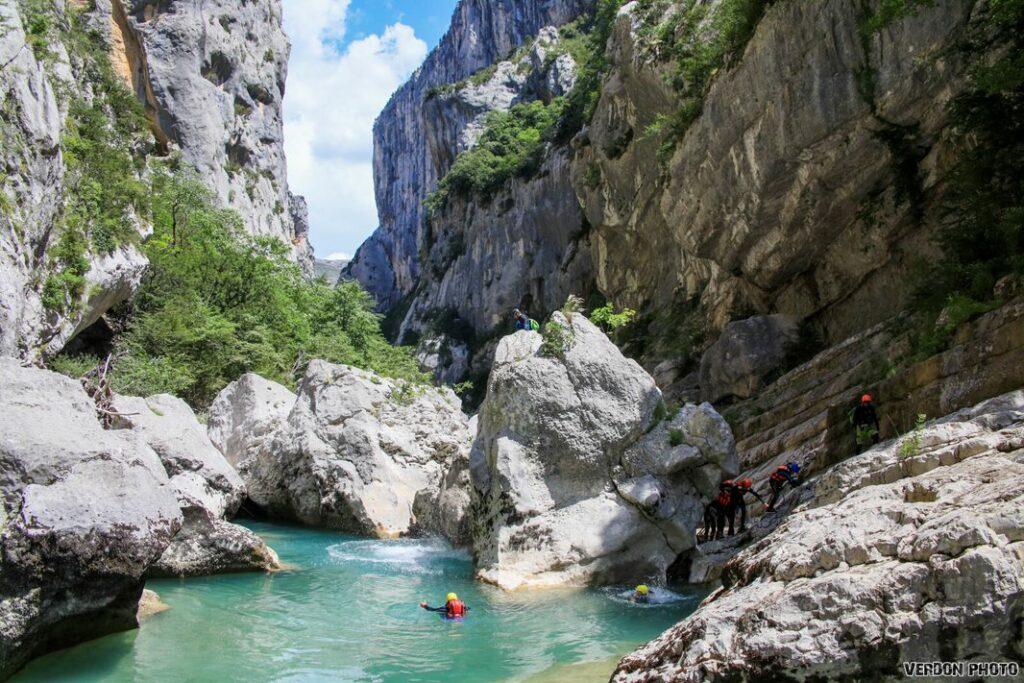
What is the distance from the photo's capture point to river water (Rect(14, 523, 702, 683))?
8.28 meters

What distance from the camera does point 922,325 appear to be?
513 inches

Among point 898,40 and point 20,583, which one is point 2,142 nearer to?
point 20,583

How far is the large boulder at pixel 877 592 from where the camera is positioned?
4.72 meters

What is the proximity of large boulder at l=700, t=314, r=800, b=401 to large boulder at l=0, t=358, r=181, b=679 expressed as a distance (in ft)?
48.2

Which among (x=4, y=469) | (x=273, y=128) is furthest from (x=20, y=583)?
(x=273, y=128)

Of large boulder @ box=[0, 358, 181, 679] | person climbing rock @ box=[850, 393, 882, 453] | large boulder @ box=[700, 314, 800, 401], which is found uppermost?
large boulder @ box=[700, 314, 800, 401]

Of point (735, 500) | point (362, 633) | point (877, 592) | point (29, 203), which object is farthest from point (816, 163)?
point (29, 203)

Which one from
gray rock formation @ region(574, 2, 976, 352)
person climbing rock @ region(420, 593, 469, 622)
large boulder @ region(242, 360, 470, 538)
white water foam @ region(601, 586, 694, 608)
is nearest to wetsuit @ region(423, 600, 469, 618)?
person climbing rock @ region(420, 593, 469, 622)

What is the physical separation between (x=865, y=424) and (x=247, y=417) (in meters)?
15.6

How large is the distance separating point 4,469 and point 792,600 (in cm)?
789

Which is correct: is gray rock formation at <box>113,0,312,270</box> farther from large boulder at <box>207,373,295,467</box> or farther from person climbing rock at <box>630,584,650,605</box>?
person climbing rock at <box>630,584,650,605</box>

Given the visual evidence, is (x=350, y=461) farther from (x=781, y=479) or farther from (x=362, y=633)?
(x=781, y=479)

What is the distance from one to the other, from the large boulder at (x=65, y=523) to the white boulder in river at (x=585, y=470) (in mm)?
5568

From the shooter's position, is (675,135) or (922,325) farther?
(675,135)
